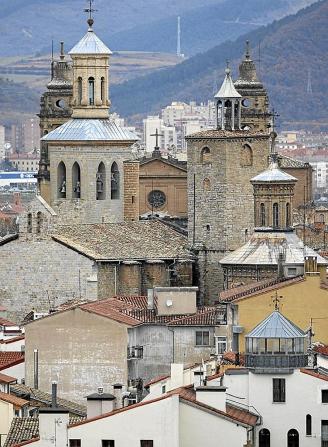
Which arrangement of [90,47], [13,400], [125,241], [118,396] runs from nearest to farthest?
[118,396]
[13,400]
[125,241]
[90,47]

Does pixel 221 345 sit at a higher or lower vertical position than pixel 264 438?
higher

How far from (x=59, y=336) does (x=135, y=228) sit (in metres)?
19.9

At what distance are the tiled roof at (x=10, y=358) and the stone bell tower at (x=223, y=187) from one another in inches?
666

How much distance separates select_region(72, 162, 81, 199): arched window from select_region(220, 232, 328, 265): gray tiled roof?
8079mm

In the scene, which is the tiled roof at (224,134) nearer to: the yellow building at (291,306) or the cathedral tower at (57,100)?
the cathedral tower at (57,100)

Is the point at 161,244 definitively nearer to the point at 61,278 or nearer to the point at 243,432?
the point at 61,278

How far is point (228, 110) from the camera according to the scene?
8094cm

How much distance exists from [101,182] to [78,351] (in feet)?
80.0

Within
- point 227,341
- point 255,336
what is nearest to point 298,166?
point 227,341

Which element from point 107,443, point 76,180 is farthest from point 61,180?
point 107,443

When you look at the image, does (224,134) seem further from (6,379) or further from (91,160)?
(6,379)

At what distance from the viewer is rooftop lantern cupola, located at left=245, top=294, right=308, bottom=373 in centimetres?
4292

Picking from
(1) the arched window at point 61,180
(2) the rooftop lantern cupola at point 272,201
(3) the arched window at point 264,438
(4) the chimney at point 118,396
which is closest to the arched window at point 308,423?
(3) the arched window at point 264,438

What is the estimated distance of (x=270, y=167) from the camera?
7619cm
